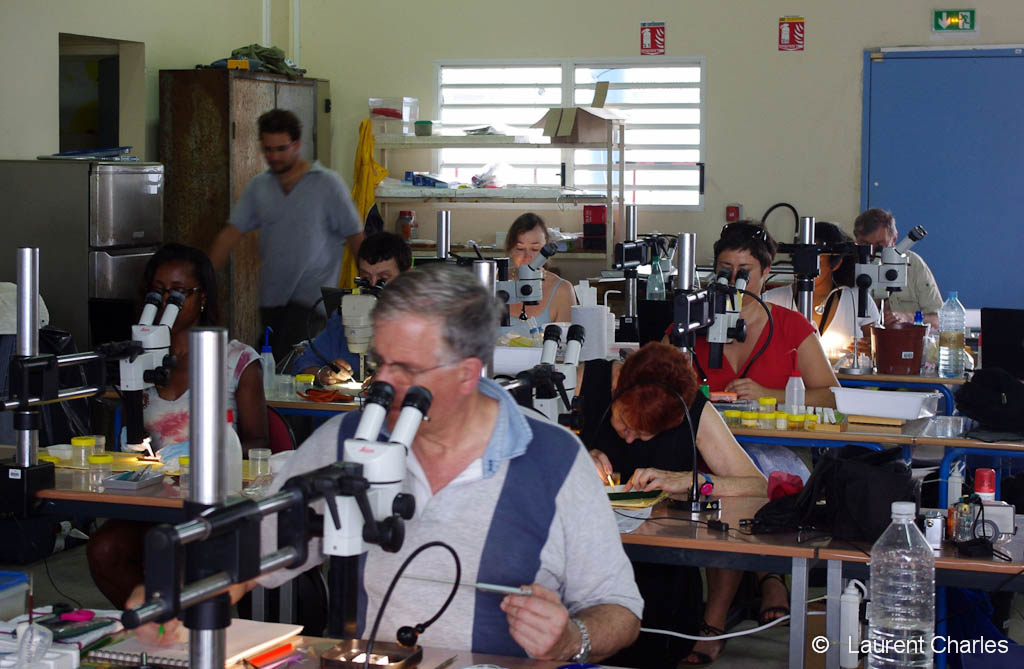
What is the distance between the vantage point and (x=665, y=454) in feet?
10.6

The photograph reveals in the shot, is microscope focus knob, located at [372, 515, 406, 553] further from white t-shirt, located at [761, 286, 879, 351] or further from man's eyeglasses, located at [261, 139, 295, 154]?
man's eyeglasses, located at [261, 139, 295, 154]

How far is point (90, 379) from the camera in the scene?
9.02 feet

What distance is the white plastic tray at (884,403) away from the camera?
4.06m

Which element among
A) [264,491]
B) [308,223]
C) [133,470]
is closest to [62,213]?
Answer: [308,223]

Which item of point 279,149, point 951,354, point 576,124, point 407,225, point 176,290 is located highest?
point 576,124

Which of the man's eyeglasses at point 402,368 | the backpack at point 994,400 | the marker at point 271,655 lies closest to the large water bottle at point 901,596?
the man's eyeglasses at point 402,368

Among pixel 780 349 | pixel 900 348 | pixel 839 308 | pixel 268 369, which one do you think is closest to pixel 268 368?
pixel 268 369

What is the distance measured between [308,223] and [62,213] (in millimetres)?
1248

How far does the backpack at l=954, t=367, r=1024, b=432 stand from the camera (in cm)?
385

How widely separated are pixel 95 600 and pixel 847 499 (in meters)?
2.72

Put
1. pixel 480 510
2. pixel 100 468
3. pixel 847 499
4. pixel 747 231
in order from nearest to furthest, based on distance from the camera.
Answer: pixel 480 510 < pixel 847 499 < pixel 100 468 < pixel 747 231

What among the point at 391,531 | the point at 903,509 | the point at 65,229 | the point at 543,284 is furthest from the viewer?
the point at 65,229

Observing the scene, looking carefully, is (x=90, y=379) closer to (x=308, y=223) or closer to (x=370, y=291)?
(x=370, y=291)

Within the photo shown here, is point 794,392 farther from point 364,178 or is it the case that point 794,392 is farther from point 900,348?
point 364,178
